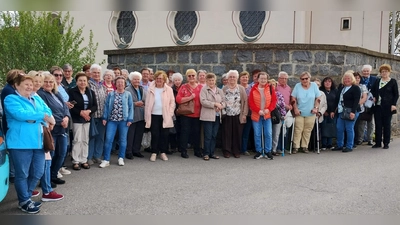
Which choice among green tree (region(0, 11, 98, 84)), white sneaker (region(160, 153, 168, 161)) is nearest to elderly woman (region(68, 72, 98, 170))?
white sneaker (region(160, 153, 168, 161))

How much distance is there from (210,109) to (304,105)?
1.97 meters

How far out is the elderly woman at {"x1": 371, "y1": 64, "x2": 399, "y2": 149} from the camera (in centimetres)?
734

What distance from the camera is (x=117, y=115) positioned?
5922 millimetres

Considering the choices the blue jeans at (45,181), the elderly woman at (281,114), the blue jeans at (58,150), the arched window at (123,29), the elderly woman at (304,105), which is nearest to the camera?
the blue jeans at (45,181)

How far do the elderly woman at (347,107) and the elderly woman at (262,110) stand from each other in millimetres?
1595

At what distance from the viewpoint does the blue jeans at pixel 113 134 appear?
19.5 feet

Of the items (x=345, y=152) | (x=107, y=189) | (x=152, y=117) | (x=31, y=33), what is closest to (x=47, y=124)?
(x=107, y=189)

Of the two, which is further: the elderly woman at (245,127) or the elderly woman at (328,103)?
the elderly woman at (328,103)

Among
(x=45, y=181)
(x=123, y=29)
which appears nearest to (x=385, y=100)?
(x=45, y=181)

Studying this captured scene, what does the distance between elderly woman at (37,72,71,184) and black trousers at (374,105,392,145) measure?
6095mm

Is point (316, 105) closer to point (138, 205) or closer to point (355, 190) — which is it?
point (355, 190)

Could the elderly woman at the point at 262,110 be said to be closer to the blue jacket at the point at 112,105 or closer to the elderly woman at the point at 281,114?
the elderly woman at the point at 281,114

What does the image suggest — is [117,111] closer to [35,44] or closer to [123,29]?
[123,29]

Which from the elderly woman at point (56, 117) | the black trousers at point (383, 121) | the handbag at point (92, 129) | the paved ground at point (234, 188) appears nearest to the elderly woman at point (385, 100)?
the black trousers at point (383, 121)
